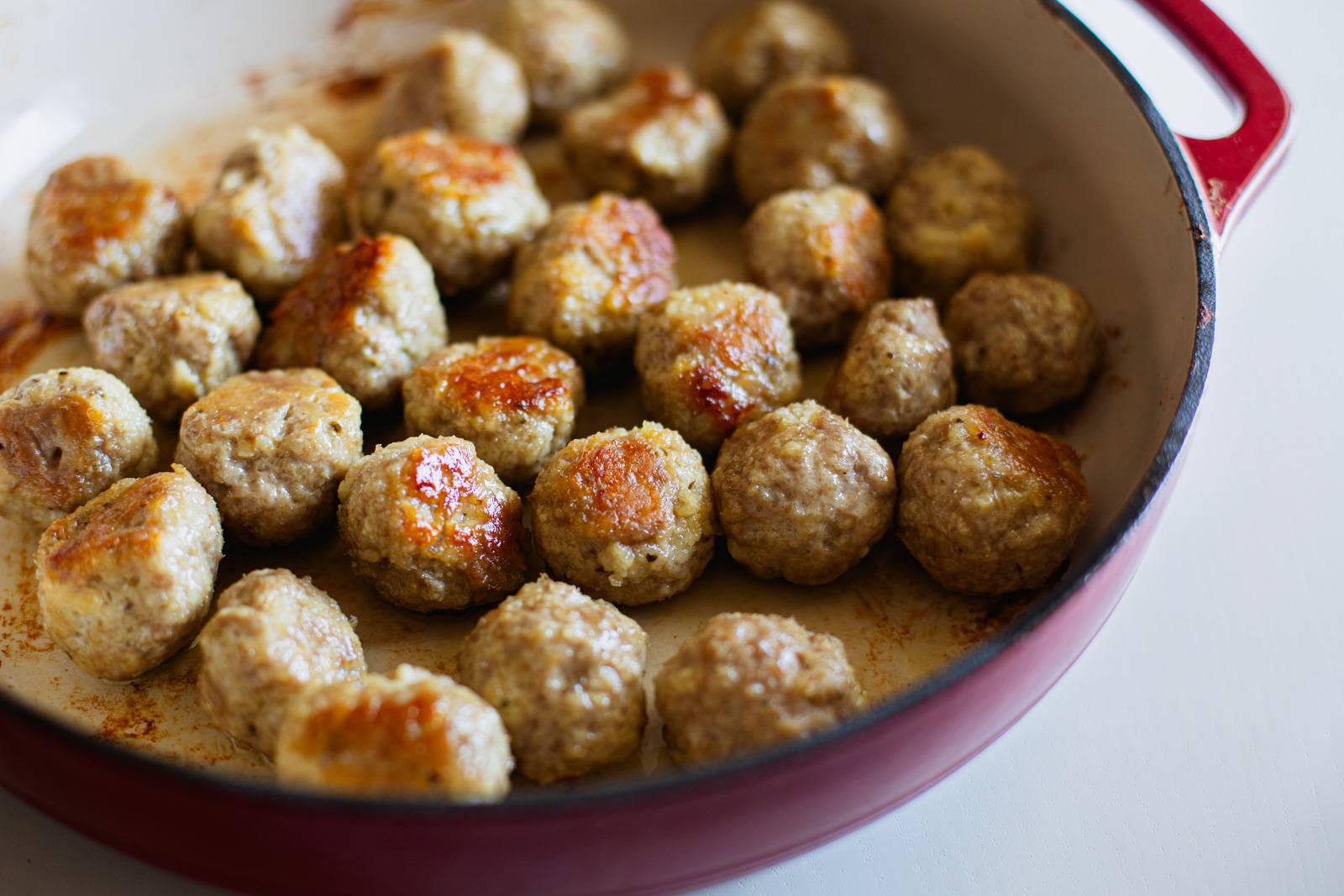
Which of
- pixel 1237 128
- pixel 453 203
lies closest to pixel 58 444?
pixel 453 203

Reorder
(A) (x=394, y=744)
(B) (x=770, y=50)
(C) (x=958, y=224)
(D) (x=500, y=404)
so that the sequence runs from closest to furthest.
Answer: (A) (x=394, y=744), (D) (x=500, y=404), (C) (x=958, y=224), (B) (x=770, y=50)

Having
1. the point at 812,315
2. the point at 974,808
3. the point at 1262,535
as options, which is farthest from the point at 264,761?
the point at 1262,535

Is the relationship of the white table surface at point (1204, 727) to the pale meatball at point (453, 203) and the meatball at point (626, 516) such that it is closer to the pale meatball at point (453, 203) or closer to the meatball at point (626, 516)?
the meatball at point (626, 516)

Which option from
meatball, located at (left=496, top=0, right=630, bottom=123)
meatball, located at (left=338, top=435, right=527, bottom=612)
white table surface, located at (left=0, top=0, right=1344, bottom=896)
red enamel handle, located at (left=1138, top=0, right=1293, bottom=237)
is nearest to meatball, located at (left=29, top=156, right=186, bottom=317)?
meatball, located at (left=338, top=435, right=527, bottom=612)

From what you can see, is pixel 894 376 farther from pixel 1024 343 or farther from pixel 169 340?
pixel 169 340

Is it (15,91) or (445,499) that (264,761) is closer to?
(445,499)

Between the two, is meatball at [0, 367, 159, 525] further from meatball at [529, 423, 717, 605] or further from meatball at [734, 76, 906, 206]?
meatball at [734, 76, 906, 206]
